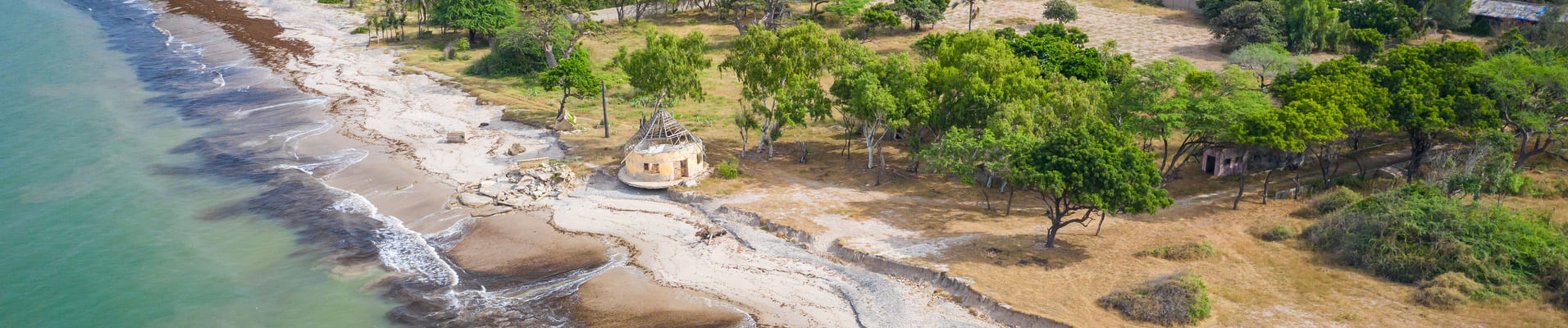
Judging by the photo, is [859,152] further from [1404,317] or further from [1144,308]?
[1404,317]

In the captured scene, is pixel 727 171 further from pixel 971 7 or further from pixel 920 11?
pixel 971 7

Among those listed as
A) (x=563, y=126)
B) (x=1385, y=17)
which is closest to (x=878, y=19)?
(x=563, y=126)

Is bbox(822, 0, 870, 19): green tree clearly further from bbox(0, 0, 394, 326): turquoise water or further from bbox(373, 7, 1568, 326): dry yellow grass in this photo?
bbox(0, 0, 394, 326): turquoise water

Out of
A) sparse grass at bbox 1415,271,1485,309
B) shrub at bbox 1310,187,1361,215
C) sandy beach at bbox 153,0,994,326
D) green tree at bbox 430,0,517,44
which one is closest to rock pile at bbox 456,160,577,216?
Result: sandy beach at bbox 153,0,994,326

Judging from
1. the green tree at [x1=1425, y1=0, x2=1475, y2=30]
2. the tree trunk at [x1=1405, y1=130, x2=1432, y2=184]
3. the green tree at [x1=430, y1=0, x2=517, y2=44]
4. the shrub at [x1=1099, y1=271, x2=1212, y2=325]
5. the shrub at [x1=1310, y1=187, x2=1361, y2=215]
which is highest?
the green tree at [x1=1425, y1=0, x2=1475, y2=30]

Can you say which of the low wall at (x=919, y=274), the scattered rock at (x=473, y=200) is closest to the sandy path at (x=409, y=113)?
the scattered rock at (x=473, y=200)

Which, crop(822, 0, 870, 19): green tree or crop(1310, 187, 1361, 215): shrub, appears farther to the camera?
crop(822, 0, 870, 19): green tree

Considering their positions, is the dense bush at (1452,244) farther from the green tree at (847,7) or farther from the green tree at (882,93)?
the green tree at (847,7)
